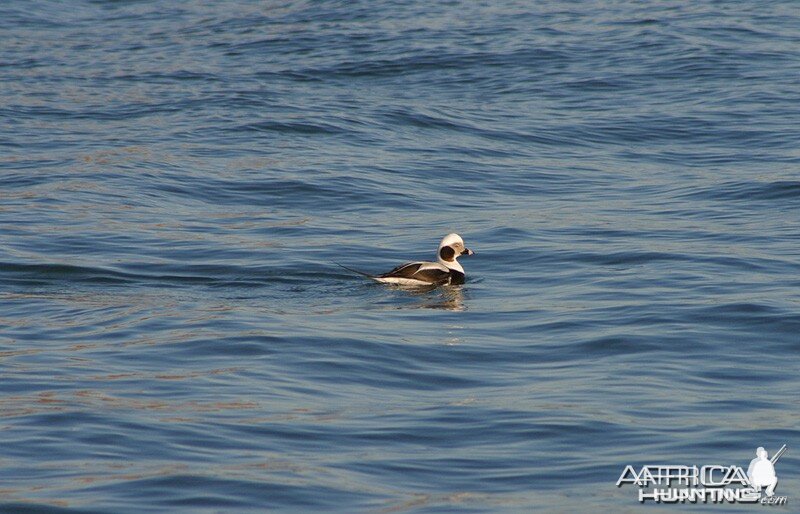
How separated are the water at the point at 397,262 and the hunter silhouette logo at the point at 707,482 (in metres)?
0.11

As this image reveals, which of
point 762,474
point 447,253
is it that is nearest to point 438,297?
point 447,253

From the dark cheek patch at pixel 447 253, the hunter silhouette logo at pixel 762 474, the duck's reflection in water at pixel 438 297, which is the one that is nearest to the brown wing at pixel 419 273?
the duck's reflection in water at pixel 438 297

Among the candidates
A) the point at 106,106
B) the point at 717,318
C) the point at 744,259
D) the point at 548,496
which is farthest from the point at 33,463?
the point at 106,106

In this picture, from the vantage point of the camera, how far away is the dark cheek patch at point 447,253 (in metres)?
14.0

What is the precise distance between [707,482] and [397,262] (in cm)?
735

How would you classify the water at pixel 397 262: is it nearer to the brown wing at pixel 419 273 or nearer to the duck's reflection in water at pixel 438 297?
the duck's reflection in water at pixel 438 297

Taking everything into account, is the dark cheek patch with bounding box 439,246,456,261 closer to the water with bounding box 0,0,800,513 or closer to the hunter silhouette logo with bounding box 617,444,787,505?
the water with bounding box 0,0,800,513

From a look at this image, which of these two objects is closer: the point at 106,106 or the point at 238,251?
the point at 238,251

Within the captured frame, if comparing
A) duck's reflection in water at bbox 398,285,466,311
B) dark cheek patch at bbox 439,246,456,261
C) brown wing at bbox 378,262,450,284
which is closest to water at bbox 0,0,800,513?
duck's reflection in water at bbox 398,285,466,311

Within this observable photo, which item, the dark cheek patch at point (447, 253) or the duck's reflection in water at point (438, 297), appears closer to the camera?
the duck's reflection in water at point (438, 297)

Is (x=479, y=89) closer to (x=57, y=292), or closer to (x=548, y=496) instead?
(x=57, y=292)

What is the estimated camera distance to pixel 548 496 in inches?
303

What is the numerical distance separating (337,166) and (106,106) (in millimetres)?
6276

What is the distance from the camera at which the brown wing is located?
1350cm
